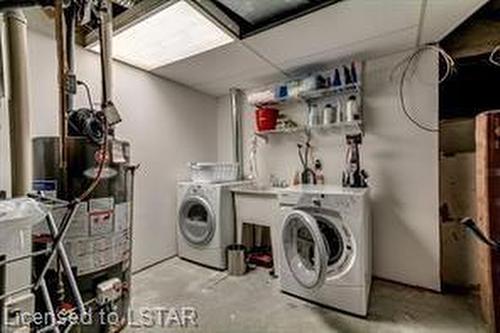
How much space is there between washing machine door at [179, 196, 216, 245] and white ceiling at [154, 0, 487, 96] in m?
1.42

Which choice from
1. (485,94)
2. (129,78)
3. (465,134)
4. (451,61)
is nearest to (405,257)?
(465,134)

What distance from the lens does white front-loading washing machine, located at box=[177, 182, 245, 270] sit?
2.97 m

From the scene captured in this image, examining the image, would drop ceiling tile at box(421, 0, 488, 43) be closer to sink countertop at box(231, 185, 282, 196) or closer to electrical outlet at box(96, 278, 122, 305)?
sink countertop at box(231, 185, 282, 196)

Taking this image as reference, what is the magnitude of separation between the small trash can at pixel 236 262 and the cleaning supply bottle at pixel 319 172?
1114 mm

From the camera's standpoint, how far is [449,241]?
2453 mm

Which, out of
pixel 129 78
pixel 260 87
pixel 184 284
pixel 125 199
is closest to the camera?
pixel 125 199

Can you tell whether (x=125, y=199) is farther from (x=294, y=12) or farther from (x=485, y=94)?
(x=485, y=94)

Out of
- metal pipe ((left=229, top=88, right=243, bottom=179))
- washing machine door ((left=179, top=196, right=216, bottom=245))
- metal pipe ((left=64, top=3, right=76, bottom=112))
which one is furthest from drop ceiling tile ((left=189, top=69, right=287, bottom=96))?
metal pipe ((left=64, top=3, right=76, bottom=112))

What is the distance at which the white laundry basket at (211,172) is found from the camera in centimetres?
316

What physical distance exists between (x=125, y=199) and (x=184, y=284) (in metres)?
1.22

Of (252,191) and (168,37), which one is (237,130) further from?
(168,37)

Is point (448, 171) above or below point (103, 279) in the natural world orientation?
above

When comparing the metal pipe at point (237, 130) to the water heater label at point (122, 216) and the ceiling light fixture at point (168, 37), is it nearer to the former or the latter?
the ceiling light fixture at point (168, 37)

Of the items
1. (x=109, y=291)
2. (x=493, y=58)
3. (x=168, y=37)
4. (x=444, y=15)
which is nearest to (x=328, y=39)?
(x=444, y=15)
